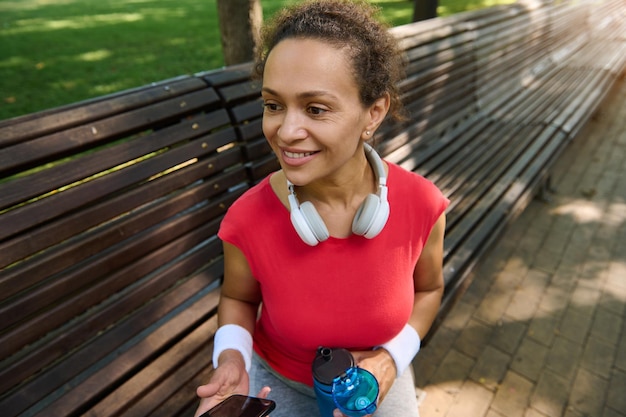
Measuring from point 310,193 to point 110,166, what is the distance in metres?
0.88

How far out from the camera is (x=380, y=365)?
168cm

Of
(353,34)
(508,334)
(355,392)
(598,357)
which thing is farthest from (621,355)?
(353,34)

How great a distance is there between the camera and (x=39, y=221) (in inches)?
66.5

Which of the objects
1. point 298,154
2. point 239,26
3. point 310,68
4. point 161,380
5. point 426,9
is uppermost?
point 310,68

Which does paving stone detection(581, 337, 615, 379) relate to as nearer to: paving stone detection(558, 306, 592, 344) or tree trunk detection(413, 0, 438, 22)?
paving stone detection(558, 306, 592, 344)

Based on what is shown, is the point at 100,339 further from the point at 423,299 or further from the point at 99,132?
the point at 423,299

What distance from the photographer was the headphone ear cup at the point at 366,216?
58.7 inches

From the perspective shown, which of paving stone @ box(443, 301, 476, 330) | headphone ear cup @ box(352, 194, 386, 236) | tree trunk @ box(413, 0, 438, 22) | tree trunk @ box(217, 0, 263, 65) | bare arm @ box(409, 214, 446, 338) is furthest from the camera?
tree trunk @ box(413, 0, 438, 22)

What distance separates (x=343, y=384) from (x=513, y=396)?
72.1 inches

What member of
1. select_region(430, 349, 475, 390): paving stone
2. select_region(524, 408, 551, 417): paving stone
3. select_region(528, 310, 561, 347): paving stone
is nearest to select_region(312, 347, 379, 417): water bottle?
select_region(430, 349, 475, 390): paving stone

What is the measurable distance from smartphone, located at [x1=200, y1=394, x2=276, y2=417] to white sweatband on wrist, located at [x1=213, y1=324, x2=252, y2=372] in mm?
299

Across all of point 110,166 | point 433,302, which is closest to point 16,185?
point 110,166

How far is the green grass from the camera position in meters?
7.12

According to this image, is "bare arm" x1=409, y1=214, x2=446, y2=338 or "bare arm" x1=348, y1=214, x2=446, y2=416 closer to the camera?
"bare arm" x1=348, y1=214, x2=446, y2=416
